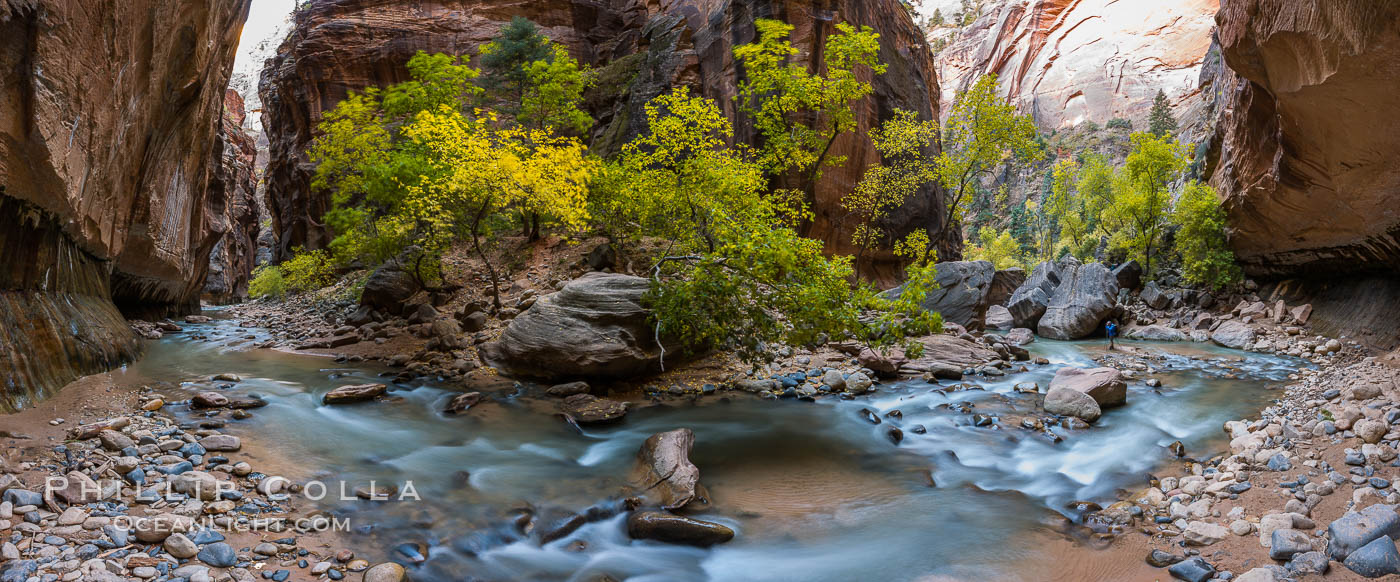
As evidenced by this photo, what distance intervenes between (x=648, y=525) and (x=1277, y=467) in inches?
260

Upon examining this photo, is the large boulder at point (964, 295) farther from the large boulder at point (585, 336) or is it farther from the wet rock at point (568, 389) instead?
the wet rock at point (568, 389)

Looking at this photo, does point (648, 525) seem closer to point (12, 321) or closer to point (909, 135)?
point (12, 321)

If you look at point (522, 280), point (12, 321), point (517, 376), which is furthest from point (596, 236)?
point (12, 321)

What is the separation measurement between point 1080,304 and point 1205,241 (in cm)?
644

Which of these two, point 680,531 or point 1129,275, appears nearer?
point 680,531

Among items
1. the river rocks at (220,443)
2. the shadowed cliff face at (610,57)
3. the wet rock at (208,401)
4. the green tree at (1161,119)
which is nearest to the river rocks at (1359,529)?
the river rocks at (220,443)

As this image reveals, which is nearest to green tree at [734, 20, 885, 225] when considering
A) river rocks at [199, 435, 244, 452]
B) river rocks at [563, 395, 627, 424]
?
river rocks at [563, 395, 627, 424]

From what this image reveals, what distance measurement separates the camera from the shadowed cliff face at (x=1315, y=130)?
7527 millimetres

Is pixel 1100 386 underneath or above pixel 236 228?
underneath

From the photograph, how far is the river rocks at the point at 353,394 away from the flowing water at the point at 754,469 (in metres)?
0.30

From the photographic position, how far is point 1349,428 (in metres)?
6.51

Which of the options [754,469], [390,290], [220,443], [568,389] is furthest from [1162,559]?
[390,290]

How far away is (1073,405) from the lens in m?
9.73

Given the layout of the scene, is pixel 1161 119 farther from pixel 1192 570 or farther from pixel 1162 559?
pixel 1192 570
